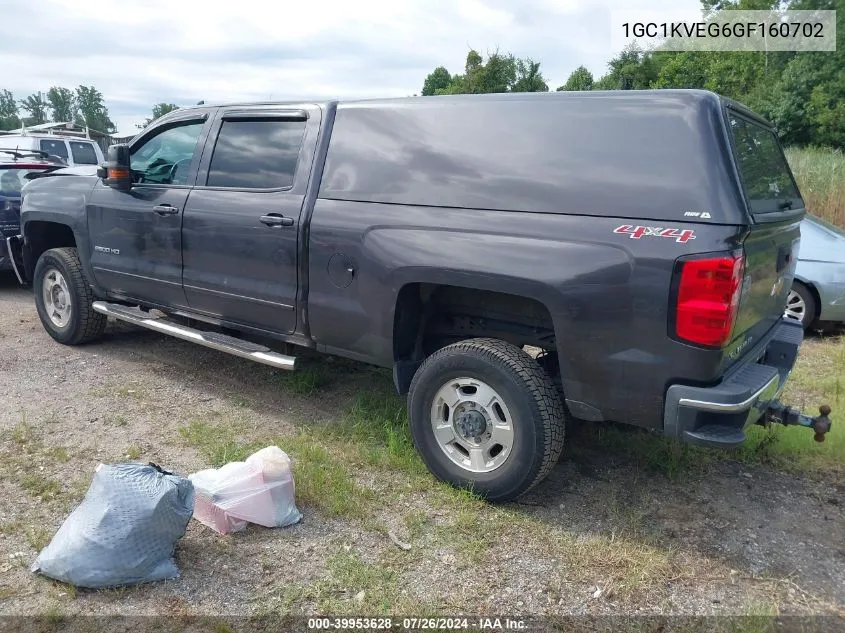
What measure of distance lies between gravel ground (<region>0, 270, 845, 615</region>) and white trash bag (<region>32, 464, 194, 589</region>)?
74 mm

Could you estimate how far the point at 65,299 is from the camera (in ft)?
19.3

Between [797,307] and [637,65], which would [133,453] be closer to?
[797,307]

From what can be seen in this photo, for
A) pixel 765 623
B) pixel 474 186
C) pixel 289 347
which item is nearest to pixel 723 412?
pixel 765 623

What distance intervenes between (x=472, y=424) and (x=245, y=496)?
3.78 feet

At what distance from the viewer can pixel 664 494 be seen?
368 cm

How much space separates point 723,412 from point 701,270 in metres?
0.61

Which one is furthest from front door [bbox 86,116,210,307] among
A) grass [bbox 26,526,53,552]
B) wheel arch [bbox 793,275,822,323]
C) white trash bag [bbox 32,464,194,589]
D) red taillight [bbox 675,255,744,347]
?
wheel arch [bbox 793,275,822,323]

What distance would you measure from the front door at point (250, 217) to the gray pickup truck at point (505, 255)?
1 cm

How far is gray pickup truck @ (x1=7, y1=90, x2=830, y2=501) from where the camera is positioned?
287cm

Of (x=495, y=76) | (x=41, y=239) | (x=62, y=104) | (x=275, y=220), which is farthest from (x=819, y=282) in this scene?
(x=62, y=104)

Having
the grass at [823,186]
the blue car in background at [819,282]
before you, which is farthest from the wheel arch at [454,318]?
the grass at [823,186]

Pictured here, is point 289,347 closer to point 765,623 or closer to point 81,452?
point 81,452

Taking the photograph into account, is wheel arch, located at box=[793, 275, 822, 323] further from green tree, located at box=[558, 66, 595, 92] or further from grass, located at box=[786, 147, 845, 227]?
green tree, located at box=[558, 66, 595, 92]

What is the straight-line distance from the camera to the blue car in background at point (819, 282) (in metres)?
6.63
